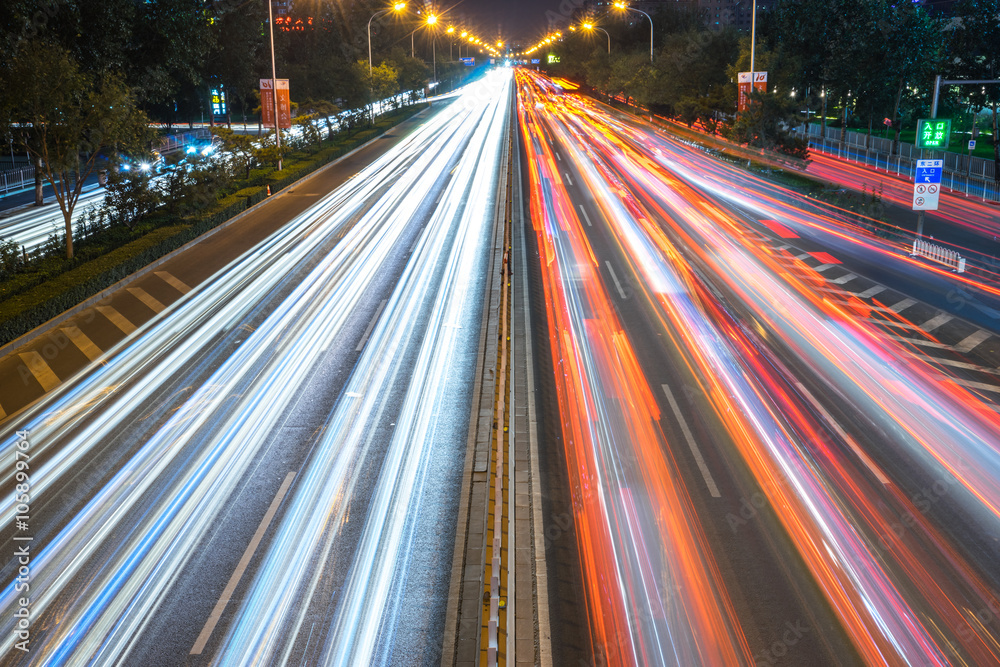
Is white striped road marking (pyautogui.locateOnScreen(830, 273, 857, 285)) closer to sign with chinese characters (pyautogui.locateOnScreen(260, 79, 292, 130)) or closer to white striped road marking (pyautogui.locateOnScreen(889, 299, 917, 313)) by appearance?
white striped road marking (pyautogui.locateOnScreen(889, 299, 917, 313))

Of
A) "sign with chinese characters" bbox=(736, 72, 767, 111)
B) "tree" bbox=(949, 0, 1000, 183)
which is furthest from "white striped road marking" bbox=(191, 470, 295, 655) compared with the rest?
"tree" bbox=(949, 0, 1000, 183)

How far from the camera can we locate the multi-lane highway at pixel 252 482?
8.38 metres

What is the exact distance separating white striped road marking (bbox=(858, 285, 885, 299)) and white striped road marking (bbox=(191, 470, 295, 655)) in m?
15.8

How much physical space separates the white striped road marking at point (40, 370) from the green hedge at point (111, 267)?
83 centimetres

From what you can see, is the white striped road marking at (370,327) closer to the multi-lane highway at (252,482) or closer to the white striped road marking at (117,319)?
the multi-lane highway at (252,482)

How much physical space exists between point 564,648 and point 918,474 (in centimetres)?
668

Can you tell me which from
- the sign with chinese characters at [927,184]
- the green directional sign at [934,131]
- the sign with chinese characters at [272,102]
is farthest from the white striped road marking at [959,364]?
the sign with chinese characters at [272,102]

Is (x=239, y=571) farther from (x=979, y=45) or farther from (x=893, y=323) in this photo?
(x=979, y=45)

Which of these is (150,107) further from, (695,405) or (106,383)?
(695,405)

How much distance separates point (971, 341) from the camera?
Result: 55.9 feet

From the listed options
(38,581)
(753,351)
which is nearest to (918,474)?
(753,351)

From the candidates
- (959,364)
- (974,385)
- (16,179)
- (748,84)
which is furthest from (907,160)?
(16,179)

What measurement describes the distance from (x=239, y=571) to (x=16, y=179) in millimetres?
40841

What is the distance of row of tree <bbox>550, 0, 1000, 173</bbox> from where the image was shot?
43844mm
